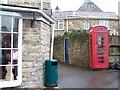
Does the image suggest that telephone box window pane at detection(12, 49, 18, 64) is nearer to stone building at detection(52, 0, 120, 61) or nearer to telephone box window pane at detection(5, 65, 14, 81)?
telephone box window pane at detection(5, 65, 14, 81)

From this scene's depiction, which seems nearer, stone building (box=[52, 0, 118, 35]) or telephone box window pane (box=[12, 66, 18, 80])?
telephone box window pane (box=[12, 66, 18, 80])

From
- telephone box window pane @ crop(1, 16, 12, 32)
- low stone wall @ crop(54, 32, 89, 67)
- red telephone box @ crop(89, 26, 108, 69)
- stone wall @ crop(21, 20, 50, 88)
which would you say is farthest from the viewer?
low stone wall @ crop(54, 32, 89, 67)

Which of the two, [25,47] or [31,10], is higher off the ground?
[31,10]

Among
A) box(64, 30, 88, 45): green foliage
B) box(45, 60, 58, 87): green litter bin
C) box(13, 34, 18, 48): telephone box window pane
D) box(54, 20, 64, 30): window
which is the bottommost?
box(45, 60, 58, 87): green litter bin

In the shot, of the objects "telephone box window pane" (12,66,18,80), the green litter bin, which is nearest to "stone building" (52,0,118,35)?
the green litter bin

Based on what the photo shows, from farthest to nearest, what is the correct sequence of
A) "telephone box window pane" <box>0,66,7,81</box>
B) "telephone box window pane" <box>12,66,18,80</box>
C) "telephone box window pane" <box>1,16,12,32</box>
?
"telephone box window pane" <box>12,66,18,80</box>
"telephone box window pane" <box>0,66,7,81</box>
"telephone box window pane" <box>1,16,12,32</box>

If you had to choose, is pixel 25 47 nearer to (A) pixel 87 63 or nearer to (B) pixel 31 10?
(B) pixel 31 10

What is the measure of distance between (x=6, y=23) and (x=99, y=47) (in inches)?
278

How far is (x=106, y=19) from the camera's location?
27.7 m

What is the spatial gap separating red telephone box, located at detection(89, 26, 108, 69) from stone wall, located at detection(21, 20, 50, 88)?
557cm

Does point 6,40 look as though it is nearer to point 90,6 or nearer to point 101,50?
point 101,50

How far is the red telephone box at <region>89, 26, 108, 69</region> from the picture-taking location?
1323cm

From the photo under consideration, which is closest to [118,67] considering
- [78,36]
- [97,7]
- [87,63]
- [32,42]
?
[87,63]

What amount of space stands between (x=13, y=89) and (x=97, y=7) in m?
34.4
